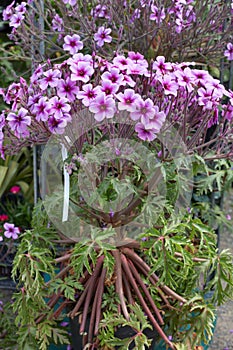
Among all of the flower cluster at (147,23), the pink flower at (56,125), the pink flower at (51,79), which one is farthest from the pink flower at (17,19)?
the pink flower at (56,125)

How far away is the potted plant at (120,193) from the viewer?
1823mm

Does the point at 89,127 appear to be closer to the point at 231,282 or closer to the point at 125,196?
the point at 125,196

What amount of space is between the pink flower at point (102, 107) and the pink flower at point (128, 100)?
2 cm

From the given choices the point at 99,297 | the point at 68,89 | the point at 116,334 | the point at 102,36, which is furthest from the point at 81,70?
the point at 116,334

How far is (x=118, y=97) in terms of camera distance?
1.71 meters

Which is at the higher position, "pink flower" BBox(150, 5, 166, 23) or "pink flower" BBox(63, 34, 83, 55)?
"pink flower" BBox(150, 5, 166, 23)

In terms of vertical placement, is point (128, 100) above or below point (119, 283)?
above

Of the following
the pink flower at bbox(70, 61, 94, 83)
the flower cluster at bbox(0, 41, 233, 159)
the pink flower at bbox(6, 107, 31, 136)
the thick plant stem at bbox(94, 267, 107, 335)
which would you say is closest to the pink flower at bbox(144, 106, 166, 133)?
the flower cluster at bbox(0, 41, 233, 159)

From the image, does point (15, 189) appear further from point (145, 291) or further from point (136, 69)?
point (136, 69)

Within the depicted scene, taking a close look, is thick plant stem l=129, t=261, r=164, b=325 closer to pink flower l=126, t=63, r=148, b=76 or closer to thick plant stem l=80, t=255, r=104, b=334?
thick plant stem l=80, t=255, r=104, b=334

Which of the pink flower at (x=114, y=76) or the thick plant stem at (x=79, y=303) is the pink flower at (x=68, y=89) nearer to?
the pink flower at (x=114, y=76)

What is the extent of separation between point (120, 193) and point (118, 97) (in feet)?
1.22

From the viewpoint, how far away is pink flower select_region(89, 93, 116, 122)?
1.71 meters

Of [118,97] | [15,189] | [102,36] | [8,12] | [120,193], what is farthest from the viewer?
[15,189]
